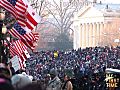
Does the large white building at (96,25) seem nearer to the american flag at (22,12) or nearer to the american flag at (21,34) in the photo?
the american flag at (21,34)

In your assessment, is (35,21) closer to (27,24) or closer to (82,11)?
(27,24)

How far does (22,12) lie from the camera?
1418 centimetres

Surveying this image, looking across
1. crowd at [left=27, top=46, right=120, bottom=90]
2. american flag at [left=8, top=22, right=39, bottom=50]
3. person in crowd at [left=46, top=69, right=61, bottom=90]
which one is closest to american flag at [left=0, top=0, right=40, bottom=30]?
american flag at [left=8, top=22, right=39, bottom=50]

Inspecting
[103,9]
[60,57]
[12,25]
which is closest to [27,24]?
[12,25]

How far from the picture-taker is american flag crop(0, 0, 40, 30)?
14.2 meters

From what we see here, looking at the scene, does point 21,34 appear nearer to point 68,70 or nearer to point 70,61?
point 68,70

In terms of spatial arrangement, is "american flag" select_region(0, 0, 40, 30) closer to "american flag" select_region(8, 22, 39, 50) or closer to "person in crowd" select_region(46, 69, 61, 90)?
"american flag" select_region(8, 22, 39, 50)

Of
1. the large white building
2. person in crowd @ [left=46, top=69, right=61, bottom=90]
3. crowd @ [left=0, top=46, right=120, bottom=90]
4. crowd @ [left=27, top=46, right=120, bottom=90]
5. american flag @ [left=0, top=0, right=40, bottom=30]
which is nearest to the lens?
crowd @ [left=0, top=46, right=120, bottom=90]

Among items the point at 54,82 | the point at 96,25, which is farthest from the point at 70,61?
the point at 96,25

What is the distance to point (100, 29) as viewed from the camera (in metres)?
107

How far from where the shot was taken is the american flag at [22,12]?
1418 centimetres

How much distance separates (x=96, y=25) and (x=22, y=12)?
9581 cm

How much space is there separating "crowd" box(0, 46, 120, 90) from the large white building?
53108 millimetres

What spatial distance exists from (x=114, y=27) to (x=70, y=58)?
6144cm
